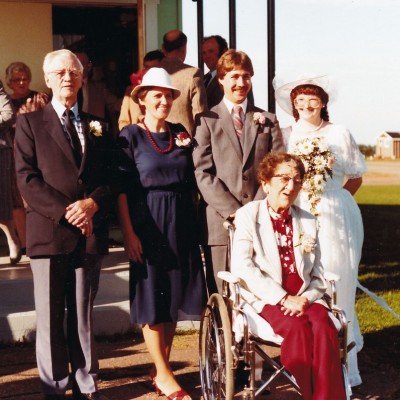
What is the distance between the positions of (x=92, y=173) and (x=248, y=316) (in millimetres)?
1210

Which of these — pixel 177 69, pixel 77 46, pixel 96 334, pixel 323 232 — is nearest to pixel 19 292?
pixel 96 334

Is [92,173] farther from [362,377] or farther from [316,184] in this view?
[362,377]

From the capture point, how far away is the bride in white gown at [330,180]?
549 cm

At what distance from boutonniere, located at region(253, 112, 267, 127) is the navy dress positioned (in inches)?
18.3

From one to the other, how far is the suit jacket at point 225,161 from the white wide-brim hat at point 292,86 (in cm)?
34

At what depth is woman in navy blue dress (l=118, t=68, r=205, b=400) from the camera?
532 centimetres

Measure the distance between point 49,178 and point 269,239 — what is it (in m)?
1.26

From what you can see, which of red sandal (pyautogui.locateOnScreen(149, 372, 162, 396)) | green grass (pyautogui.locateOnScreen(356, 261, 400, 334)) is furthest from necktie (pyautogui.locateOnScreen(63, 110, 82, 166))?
green grass (pyautogui.locateOnScreen(356, 261, 400, 334))

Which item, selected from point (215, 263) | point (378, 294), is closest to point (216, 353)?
point (215, 263)

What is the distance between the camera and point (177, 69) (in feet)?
22.5

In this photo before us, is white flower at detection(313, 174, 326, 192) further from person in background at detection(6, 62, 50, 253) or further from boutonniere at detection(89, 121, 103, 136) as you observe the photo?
person in background at detection(6, 62, 50, 253)

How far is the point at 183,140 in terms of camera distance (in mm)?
5363

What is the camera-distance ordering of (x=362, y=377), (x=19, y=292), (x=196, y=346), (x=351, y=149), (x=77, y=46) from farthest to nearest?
1. (x=77, y=46)
2. (x=19, y=292)
3. (x=196, y=346)
4. (x=362, y=377)
5. (x=351, y=149)

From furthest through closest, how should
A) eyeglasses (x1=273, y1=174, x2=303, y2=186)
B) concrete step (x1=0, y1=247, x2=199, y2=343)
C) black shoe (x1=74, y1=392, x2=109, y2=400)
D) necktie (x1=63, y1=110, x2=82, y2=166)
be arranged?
concrete step (x1=0, y1=247, x2=199, y2=343), black shoe (x1=74, y1=392, x2=109, y2=400), necktie (x1=63, y1=110, x2=82, y2=166), eyeglasses (x1=273, y1=174, x2=303, y2=186)
